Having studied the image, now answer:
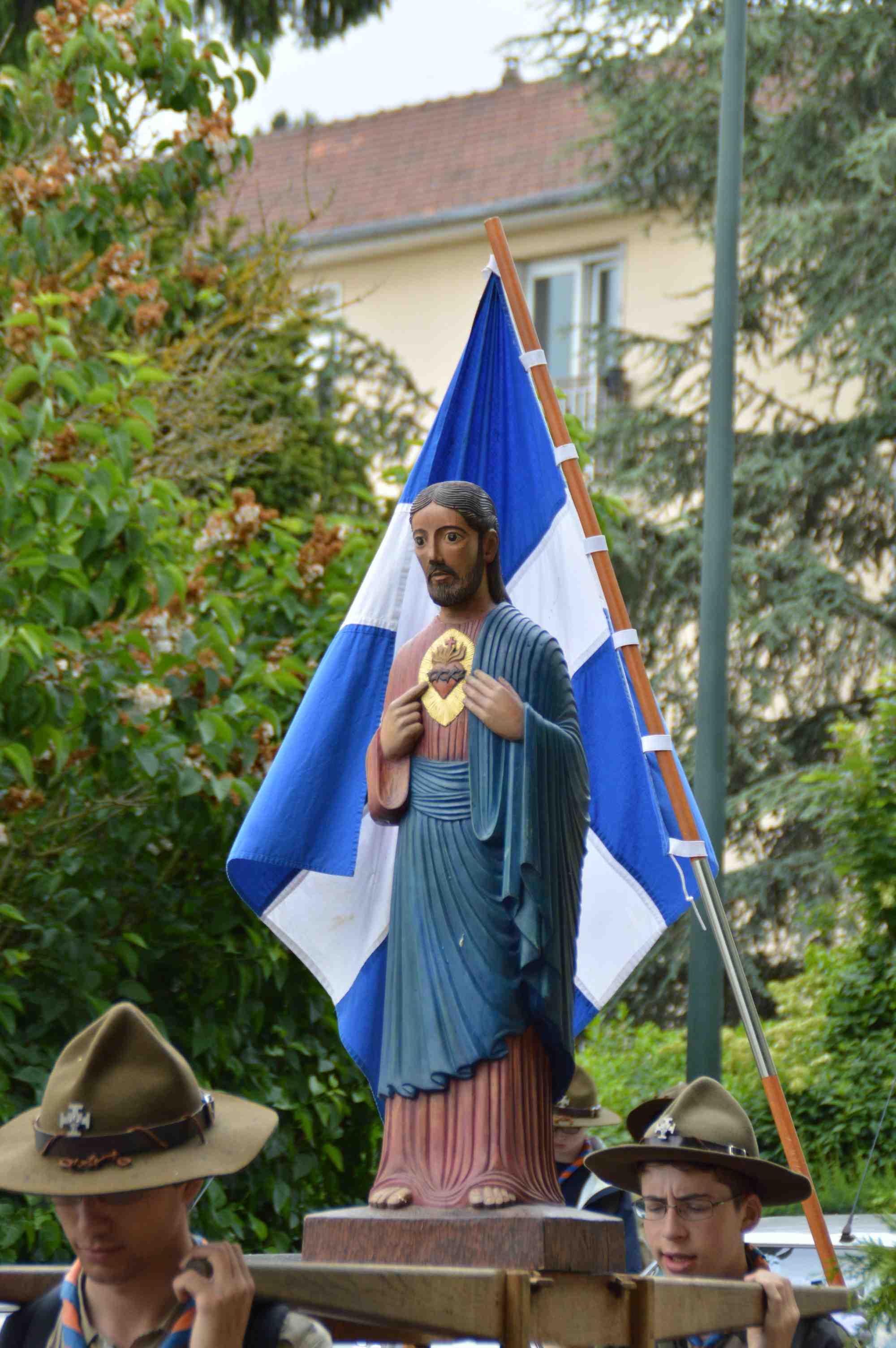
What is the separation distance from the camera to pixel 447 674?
4734 mm

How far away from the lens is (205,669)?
7.27m

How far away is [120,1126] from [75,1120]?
0.06m

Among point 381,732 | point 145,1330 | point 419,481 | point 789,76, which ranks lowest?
point 145,1330

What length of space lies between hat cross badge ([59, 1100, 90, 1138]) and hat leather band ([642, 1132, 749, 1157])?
166 cm

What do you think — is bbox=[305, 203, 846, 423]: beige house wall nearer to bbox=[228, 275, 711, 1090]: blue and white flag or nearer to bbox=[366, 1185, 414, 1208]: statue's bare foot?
bbox=[228, 275, 711, 1090]: blue and white flag

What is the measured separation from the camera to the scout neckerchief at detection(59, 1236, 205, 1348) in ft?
8.98

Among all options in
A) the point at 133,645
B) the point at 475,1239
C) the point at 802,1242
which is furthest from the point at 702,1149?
the point at 133,645

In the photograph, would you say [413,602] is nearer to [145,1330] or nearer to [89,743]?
[89,743]

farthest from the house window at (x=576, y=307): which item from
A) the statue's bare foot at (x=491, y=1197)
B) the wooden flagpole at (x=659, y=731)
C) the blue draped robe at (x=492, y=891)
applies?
the statue's bare foot at (x=491, y=1197)

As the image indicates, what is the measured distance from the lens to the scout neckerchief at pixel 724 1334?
13.1 ft

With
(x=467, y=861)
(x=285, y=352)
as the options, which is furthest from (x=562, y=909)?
(x=285, y=352)

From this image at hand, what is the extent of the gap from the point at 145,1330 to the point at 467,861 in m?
1.91

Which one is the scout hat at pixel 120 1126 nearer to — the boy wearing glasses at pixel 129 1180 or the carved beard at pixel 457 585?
the boy wearing glasses at pixel 129 1180

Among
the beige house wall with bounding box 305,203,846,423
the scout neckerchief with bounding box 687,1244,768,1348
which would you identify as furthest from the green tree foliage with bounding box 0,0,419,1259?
the beige house wall with bounding box 305,203,846,423
